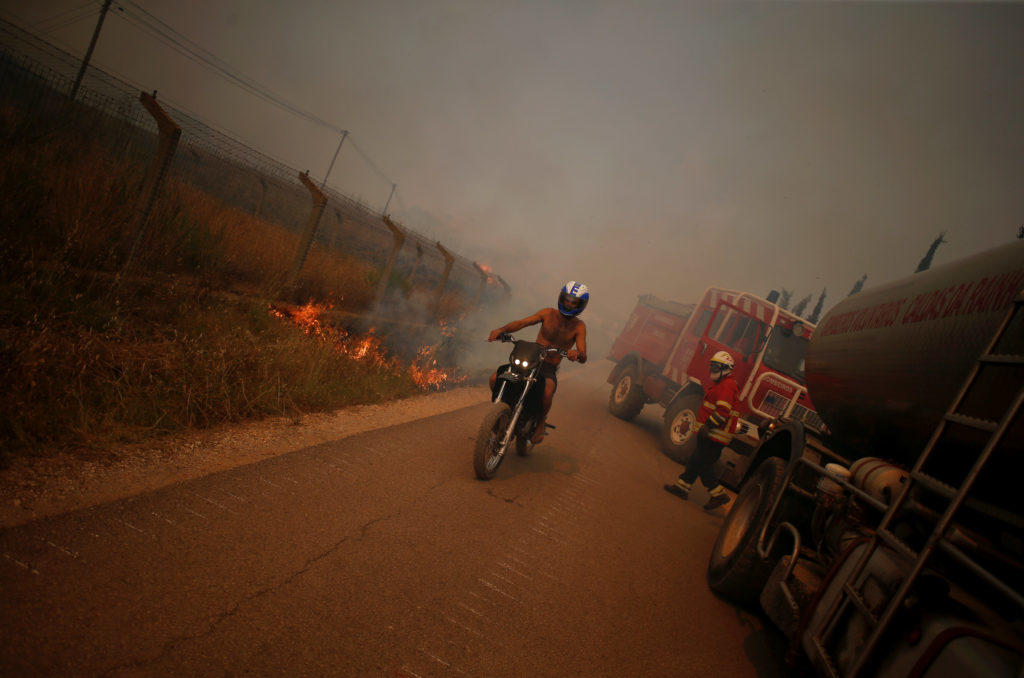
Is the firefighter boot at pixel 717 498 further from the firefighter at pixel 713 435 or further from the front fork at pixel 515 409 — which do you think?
the front fork at pixel 515 409

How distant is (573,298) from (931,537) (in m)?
3.60

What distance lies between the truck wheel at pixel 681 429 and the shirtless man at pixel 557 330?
12.7ft

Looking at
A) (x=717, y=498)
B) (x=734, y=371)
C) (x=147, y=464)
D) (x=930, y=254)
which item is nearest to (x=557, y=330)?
(x=717, y=498)

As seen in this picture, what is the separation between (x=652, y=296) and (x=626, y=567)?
34.4 feet

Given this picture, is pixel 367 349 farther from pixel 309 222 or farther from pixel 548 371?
pixel 548 371

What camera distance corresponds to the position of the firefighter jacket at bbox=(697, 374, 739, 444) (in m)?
5.77

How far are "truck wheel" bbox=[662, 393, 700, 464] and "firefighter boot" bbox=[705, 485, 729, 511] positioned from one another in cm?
210

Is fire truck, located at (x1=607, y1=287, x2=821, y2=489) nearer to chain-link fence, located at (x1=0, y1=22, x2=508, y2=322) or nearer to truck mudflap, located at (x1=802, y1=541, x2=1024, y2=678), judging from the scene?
truck mudflap, located at (x1=802, y1=541, x2=1024, y2=678)

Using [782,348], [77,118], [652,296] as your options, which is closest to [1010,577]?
[782,348]

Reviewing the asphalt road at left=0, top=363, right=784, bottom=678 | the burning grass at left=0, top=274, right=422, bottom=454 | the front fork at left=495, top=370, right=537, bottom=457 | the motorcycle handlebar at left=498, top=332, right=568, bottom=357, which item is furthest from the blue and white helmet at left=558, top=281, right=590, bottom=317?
the burning grass at left=0, top=274, right=422, bottom=454

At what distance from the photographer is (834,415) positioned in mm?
4121

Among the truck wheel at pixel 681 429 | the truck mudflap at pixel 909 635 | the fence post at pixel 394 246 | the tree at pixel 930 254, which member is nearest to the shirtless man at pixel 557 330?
the truck mudflap at pixel 909 635

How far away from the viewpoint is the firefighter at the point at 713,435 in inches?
229

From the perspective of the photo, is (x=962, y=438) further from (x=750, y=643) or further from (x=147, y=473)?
(x=147, y=473)
